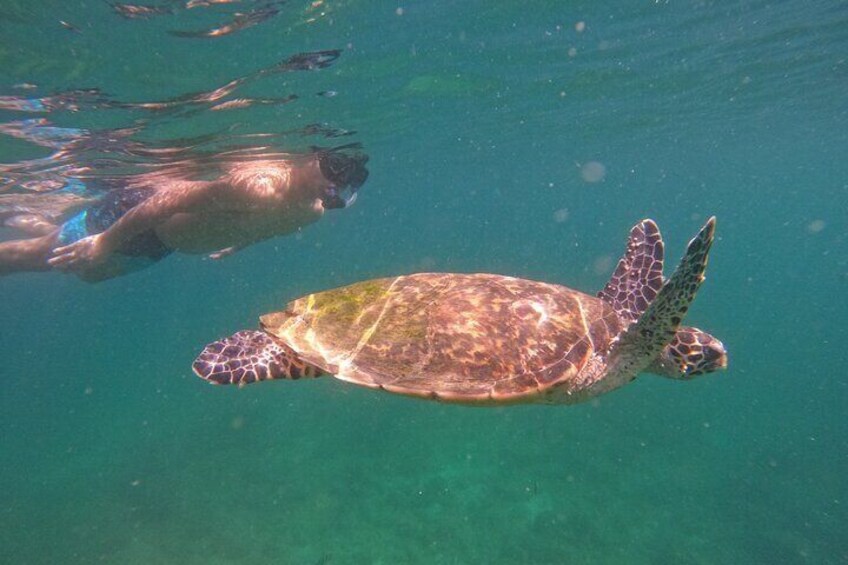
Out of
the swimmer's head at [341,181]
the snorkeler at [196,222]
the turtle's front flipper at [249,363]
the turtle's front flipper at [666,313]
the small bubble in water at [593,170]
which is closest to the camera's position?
the turtle's front flipper at [666,313]

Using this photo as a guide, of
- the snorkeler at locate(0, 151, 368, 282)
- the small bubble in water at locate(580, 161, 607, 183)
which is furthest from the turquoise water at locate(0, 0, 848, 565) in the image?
the small bubble in water at locate(580, 161, 607, 183)

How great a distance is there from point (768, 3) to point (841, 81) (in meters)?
14.3

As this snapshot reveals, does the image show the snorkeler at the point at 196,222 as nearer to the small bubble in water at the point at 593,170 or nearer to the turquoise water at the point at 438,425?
the turquoise water at the point at 438,425

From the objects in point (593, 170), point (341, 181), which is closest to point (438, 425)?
point (341, 181)

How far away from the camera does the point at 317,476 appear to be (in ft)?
43.2

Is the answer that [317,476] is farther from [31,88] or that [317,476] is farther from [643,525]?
[31,88]

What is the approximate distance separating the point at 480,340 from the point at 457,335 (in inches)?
9.4

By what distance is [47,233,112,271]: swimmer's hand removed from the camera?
11188 millimetres

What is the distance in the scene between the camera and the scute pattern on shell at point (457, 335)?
4480 mm

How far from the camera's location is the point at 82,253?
11.2 metres

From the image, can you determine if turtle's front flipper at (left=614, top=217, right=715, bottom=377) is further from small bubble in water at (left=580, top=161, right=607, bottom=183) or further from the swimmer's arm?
small bubble in water at (left=580, top=161, right=607, bottom=183)

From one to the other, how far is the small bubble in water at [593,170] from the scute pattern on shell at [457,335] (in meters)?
50.5

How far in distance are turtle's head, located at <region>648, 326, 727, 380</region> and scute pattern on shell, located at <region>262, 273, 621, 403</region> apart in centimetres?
66

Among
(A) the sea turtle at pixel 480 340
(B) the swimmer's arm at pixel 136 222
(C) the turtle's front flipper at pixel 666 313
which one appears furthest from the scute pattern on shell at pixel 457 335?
(B) the swimmer's arm at pixel 136 222
